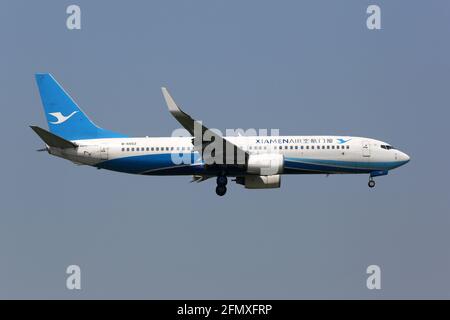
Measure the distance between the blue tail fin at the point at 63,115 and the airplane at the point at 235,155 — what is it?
345mm

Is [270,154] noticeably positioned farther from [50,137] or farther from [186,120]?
[50,137]

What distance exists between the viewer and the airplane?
67500mm

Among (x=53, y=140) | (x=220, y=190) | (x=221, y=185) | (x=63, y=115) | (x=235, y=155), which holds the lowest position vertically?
(x=220, y=190)

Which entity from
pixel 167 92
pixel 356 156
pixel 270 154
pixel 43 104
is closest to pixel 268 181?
pixel 270 154

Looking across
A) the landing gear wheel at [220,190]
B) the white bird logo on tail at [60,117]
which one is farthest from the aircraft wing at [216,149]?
the white bird logo on tail at [60,117]

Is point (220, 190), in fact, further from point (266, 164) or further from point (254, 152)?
point (266, 164)

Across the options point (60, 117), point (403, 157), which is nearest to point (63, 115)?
point (60, 117)

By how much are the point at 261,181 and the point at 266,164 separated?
2.60 metres

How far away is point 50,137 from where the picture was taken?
6769 cm

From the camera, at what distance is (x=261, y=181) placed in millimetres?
69188

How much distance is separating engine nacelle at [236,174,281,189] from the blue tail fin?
30.6 feet

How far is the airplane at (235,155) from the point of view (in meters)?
67.5

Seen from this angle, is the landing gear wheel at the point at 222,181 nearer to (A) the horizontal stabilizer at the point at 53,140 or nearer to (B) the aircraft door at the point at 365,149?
(B) the aircraft door at the point at 365,149

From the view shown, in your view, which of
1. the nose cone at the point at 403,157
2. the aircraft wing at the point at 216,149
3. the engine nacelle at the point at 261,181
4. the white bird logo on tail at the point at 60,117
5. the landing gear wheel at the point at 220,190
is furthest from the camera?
the white bird logo on tail at the point at 60,117
